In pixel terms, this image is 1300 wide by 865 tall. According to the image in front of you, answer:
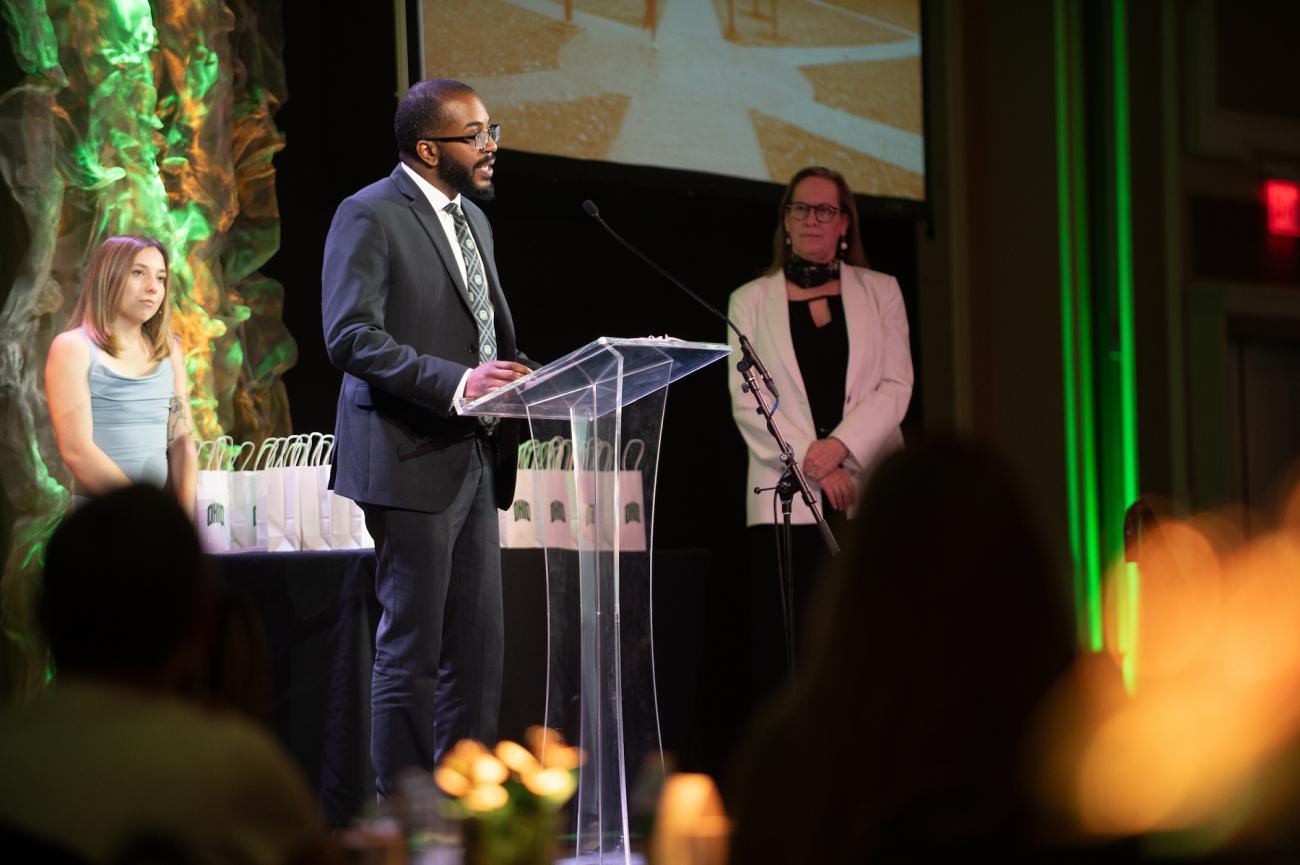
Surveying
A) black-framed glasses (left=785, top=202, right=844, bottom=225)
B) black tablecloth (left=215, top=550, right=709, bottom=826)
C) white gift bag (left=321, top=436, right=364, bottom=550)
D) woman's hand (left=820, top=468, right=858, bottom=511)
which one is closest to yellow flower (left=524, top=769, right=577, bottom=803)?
black tablecloth (left=215, top=550, right=709, bottom=826)

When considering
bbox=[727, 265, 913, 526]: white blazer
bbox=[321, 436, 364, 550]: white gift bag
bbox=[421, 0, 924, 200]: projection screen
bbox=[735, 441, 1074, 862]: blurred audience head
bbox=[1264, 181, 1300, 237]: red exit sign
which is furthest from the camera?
bbox=[1264, 181, 1300, 237]: red exit sign

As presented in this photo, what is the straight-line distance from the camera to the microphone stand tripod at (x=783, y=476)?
321 centimetres

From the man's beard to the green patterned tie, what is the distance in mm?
42

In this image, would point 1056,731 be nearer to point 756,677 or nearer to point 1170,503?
point 756,677

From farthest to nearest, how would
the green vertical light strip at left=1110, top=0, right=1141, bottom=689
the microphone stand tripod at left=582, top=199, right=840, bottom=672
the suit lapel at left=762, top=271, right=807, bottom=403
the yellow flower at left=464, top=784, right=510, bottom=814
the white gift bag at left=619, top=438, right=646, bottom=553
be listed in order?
the green vertical light strip at left=1110, top=0, right=1141, bottom=689 → the suit lapel at left=762, top=271, right=807, bottom=403 → the microphone stand tripod at left=582, top=199, right=840, bottom=672 → the white gift bag at left=619, top=438, right=646, bottom=553 → the yellow flower at left=464, top=784, right=510, bottom=814

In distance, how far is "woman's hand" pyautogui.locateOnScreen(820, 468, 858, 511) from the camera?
4.21 metres

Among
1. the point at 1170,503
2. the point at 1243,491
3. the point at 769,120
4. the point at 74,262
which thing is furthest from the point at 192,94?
the point at 1243,491

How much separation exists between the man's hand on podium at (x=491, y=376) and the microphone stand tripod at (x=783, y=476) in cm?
32

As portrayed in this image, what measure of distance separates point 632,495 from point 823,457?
1210mm

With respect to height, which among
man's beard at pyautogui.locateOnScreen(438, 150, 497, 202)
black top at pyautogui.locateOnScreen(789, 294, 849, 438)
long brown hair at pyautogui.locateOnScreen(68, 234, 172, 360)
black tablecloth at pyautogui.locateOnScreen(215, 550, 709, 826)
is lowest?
black tablecloth at pyautogui.locateOnScreen(215, 550, 709, 826)

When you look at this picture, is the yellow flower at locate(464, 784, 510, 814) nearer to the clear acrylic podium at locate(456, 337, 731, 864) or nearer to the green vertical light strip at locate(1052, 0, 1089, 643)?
the clear acrylic podium at locate(456, 337, 731, 864)

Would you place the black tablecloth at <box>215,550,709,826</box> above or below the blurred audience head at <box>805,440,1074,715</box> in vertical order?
below

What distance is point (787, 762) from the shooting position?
1.28 meters

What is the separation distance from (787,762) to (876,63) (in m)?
4.65
